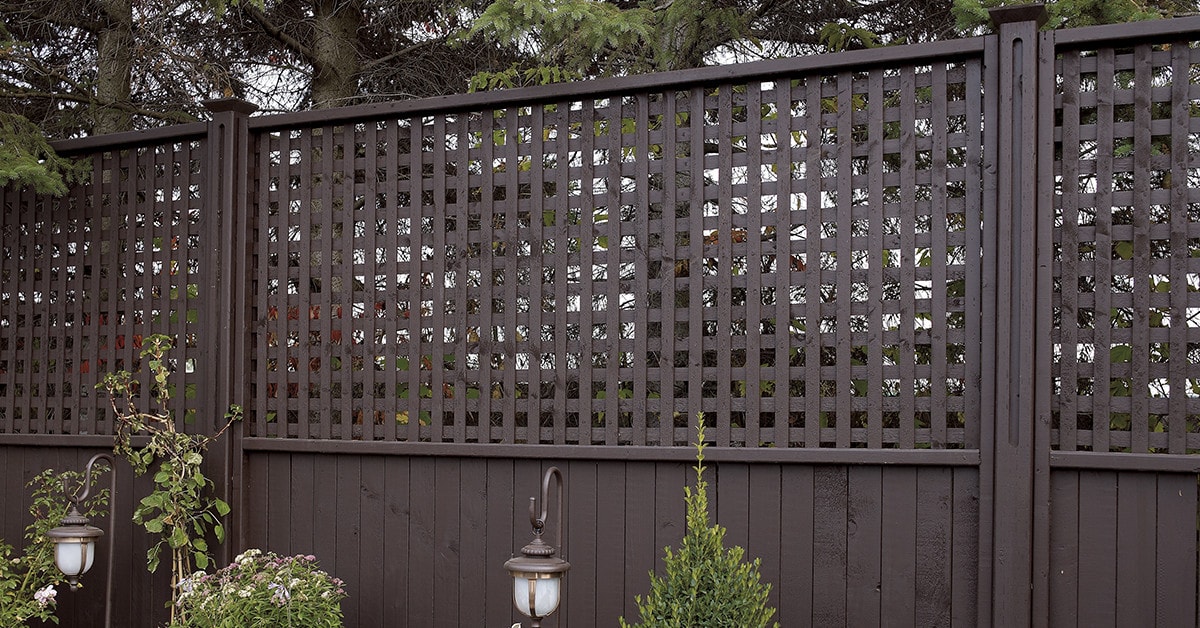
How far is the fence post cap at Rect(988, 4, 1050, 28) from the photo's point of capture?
3057mm

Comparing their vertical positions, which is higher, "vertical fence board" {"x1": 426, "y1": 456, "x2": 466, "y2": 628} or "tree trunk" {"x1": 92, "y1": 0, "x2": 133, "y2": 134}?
"tree trunk" {"x1": 92, "y1": 0, "x2": 133, "y2": 134}

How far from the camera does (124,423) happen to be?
13.6 feet

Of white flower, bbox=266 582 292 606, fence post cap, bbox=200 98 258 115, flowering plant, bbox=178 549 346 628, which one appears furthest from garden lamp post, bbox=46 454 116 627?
fence post cap, bbox=200 98 258 115

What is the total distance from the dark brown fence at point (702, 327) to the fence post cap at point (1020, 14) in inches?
0.6

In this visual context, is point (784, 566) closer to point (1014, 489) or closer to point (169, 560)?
point (1014, 489)

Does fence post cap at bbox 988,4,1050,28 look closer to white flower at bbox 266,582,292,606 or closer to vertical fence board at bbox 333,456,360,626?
vertical fence board at bbox 333,456,360,626

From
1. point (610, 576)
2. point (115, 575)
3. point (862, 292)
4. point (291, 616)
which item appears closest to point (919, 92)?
point (862, 292)

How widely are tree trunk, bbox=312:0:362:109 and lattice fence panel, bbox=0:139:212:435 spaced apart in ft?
5.47

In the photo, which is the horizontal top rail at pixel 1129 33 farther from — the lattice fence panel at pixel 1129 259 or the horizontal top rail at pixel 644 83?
the horizontal top rail at pixel 644 83

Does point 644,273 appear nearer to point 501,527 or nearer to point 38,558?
point 501,527

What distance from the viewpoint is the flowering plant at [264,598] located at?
136 inches

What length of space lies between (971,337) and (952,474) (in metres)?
0.38

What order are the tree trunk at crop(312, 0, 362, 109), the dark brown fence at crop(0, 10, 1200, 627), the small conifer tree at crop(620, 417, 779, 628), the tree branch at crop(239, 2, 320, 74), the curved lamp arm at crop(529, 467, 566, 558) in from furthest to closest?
the tree trunk at crop(312, 0, 362, 109) → the tree branch at crop(239, 2, 320, 74) → the dark brown fence at crop(0, 10, 1200, 627) → the curved lamp arm at crop(529, 467, 566, 558) → the small conifer tree at crop(620, 417, 779, 628)

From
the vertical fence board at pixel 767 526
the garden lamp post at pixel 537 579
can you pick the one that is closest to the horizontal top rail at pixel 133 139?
the garden lamp post at pixel 537 579
